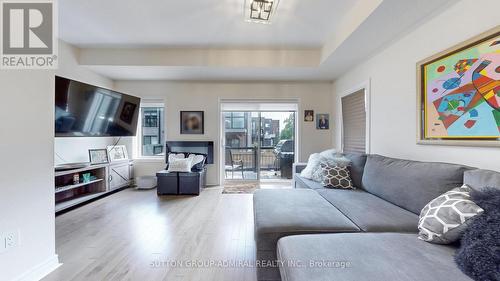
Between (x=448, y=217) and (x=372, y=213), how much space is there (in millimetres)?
538

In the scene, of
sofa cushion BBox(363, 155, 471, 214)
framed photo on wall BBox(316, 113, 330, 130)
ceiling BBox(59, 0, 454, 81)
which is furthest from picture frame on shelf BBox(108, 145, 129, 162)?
sofa cushion BBox(363, 155, 471, 214)

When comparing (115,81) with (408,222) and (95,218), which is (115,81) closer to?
(95,218)

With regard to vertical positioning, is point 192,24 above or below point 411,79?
above

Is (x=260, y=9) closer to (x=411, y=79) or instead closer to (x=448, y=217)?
(x=411, y=79)

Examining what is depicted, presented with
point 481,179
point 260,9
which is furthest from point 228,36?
point 481,179

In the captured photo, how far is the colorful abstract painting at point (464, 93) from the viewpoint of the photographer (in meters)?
1.59

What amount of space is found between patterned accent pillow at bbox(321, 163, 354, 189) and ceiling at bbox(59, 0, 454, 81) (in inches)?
62.3

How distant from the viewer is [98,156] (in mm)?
4109

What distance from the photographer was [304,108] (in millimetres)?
4836

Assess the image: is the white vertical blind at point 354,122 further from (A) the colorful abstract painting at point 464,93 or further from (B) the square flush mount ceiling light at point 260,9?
(B) the square flush mount ceiling light at point 260,9

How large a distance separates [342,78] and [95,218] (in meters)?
4.52

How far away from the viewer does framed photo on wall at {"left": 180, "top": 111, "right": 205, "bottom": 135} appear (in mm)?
4859

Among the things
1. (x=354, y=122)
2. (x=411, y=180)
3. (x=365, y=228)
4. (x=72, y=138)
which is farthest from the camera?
(x=354, y=122)

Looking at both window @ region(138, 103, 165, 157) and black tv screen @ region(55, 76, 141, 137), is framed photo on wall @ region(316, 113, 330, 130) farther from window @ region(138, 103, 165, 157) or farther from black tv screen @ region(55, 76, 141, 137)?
black tv screen @ region(55, 76, 141, 137)
